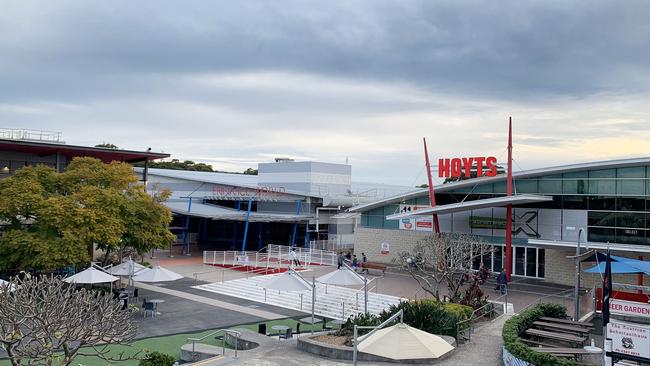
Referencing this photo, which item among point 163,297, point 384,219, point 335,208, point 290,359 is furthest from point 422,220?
point 290,359

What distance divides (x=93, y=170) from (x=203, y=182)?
95.2 ft

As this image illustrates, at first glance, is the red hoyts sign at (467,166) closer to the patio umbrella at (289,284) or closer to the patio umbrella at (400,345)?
the patio umbrella at (289,284)

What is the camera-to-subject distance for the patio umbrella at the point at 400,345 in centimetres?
1214

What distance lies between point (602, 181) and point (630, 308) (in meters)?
15.4

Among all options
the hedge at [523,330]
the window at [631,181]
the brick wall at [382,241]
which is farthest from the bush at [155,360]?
the brick wall at [382,241]

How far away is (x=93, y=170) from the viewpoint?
3012 cm

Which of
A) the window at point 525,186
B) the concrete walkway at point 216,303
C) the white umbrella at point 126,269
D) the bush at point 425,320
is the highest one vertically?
the window at point 525,186

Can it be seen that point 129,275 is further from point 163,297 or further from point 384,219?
point 384,219

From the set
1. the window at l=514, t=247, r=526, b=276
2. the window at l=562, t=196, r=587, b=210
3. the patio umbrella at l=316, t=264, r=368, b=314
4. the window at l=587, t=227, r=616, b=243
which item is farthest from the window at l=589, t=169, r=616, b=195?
the patio umbrella at l=316, t=264, r=368, b=314

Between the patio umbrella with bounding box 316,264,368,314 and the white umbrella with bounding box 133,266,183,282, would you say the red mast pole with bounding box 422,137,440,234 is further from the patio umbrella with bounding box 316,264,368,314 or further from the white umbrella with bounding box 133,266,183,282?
the white umbrella with bounding box 133,266,183,282

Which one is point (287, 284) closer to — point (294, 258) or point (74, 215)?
point (74, 215)

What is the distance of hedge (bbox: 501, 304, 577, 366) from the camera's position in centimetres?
1333

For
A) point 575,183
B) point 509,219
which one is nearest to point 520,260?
point 509,219

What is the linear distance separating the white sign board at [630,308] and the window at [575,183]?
606 inches
